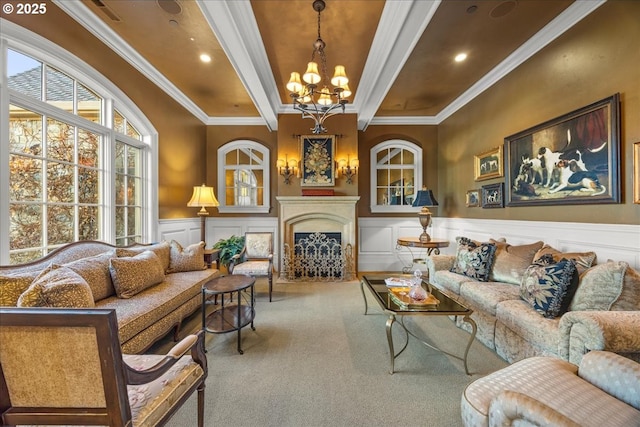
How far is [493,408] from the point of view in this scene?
1.06m

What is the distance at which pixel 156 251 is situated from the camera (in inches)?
124

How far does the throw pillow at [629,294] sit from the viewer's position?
67.7 inches

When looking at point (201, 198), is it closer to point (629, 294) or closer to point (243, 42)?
point (243, 42)

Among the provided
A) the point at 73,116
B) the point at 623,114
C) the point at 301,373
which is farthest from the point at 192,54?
the point at 623,114

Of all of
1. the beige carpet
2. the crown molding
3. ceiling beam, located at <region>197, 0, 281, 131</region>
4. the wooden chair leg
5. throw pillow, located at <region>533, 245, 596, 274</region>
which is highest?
the crown molding

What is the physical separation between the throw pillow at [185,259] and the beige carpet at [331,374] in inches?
25.2

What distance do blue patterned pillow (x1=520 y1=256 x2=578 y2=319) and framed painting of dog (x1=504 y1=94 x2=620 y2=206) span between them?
0.81m

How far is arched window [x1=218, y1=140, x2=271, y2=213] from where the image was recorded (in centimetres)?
552

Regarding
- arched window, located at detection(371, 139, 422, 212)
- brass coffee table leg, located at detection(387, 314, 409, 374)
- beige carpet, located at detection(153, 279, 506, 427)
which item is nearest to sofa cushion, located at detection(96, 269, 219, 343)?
beige carpet, located at detection(153, 279, 506, 427)

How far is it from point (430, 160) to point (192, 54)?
4653 millimetres

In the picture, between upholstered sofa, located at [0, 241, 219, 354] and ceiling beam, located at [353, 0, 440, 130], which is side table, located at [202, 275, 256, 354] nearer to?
upholstered sofa, located at [0, 241, 219, 354]

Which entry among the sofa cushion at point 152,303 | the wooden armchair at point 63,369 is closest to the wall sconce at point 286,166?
the sofa cushion at point 152,303

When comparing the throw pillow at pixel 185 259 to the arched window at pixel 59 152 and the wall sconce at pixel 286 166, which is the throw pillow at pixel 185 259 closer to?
the arched window at pixel 59 152

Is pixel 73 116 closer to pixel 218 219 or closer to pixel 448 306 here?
pixel 218 219
